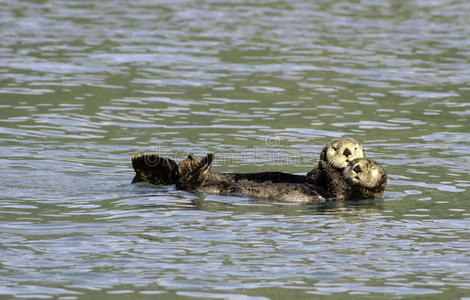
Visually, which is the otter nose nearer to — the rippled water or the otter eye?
the otter eye

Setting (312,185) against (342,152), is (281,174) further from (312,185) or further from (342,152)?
(342,152)

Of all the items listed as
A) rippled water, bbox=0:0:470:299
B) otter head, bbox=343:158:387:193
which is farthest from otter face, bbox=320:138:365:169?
rippled water, bbox=0:0:470:299

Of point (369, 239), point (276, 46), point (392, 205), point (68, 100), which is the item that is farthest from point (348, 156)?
point (276, 46)

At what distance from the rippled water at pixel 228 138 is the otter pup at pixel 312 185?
15cm

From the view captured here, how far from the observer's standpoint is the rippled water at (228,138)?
19.1 ft

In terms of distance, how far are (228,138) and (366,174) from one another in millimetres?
3311

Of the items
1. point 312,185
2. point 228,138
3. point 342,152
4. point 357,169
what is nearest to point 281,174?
point 312,185

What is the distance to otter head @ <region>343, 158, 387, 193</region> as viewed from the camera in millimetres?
7992

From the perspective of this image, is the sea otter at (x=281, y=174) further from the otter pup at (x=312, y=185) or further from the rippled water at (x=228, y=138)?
the rippled water at (x=228, y=138)

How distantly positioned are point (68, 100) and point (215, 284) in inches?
306

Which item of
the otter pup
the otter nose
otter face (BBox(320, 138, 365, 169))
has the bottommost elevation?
the otter pup

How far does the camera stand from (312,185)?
26.7 ft

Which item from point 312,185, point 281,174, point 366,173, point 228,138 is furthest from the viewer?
point 228,138

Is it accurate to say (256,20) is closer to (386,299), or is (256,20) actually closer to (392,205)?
(392,205)
